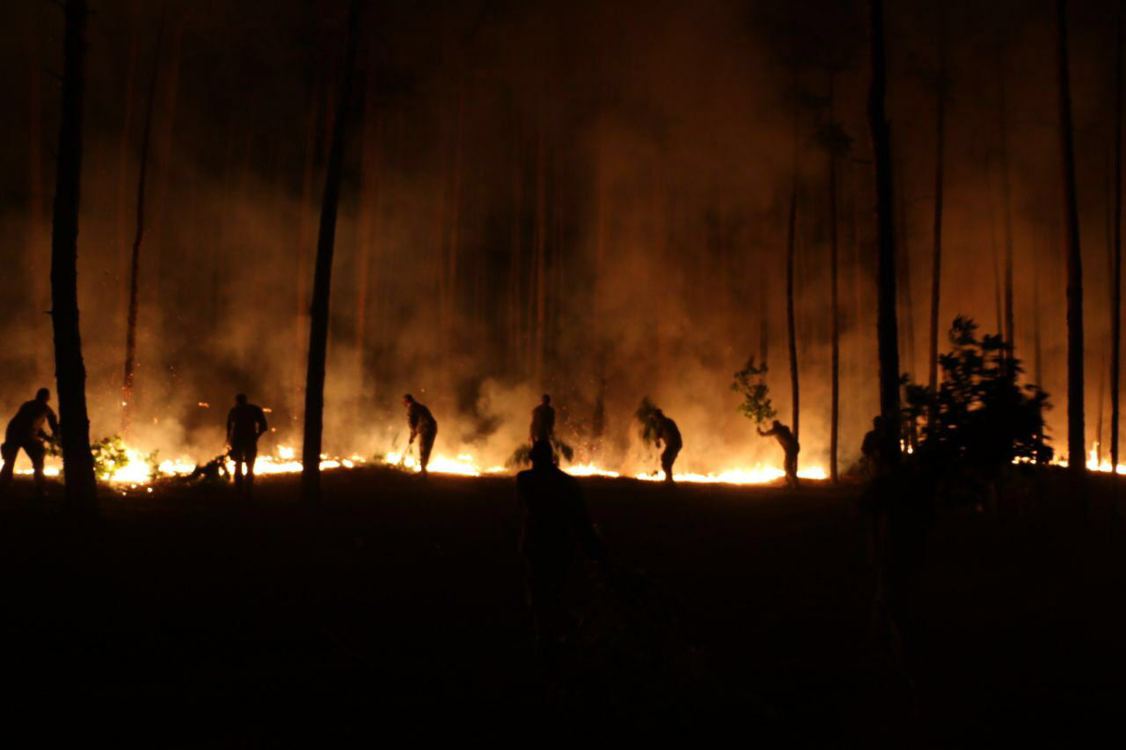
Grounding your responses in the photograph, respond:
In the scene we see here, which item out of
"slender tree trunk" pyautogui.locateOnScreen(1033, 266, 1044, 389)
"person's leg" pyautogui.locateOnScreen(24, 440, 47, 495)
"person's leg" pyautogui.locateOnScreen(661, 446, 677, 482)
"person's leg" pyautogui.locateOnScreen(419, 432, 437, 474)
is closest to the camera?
"person's leg" pyautogui.locateOnScreen(24, 440, 47, 495)

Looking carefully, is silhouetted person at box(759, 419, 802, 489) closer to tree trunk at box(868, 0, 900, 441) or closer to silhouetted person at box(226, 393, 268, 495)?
tree trunk at box(868, 0, 900, 441)

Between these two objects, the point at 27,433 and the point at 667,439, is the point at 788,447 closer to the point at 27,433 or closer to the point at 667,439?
the point at 667,439

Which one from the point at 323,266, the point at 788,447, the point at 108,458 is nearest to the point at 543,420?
the point at 323,266

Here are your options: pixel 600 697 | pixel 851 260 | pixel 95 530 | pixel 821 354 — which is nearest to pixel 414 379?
pixel 821 354

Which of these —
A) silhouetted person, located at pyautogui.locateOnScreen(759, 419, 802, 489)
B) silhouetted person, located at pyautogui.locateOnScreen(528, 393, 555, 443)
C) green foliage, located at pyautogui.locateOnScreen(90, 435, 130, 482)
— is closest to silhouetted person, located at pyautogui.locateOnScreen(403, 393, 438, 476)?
silhouetted person, located at pyautogui.locateOnScreen(528, 393, 555, 443)

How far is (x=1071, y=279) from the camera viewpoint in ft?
46.5

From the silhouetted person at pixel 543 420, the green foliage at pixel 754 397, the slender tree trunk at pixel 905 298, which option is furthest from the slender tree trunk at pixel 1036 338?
the silhouetted person at pixel 543 420

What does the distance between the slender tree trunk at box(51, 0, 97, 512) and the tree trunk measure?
9.47 m

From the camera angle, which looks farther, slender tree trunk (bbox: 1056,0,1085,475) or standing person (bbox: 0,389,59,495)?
slender tree trunk (bbox: 1056,0,1085,475)

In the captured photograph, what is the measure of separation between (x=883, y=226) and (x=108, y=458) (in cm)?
1392

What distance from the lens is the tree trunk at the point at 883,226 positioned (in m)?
9.70

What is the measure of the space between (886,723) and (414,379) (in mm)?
29581

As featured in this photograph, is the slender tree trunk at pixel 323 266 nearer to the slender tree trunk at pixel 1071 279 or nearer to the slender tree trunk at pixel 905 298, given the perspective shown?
the slender tree trunk at pixel 1071 279

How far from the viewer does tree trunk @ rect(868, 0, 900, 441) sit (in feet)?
31.8
